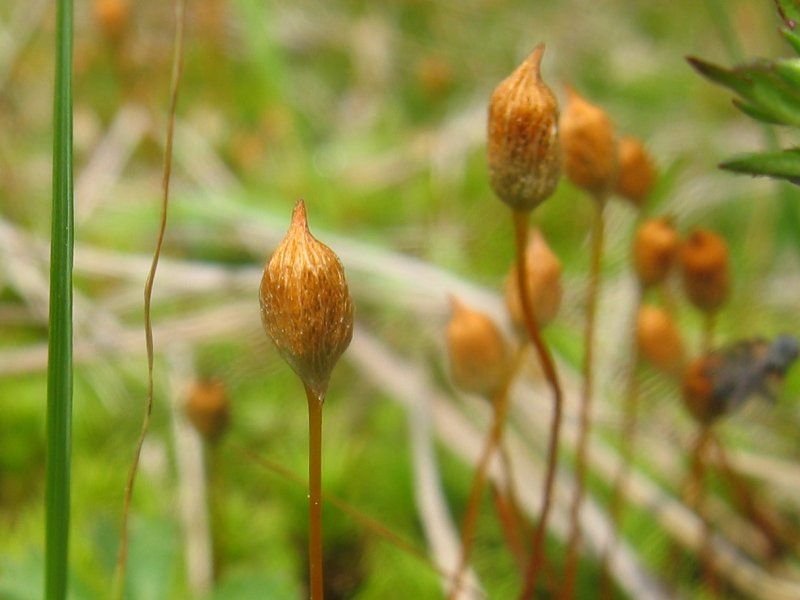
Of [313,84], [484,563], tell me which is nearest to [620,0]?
[313,84]

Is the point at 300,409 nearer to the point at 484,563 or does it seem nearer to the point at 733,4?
the point at 484,563

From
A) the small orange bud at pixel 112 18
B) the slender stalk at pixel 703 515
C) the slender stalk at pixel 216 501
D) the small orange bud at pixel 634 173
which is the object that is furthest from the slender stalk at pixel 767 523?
the small orange bud at pixel 112 18

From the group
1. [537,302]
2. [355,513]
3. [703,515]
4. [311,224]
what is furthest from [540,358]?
[311,224]

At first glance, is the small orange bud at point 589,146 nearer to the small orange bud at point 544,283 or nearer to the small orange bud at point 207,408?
the small orange bud at point 544,283

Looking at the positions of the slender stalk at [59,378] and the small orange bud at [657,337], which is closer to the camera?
the slender stalk at [59,378]

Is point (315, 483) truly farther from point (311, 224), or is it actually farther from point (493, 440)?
point (311, 224)

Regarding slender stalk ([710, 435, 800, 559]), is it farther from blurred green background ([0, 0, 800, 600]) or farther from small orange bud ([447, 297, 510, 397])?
small orange bud ([447, 297, 510, 397])
